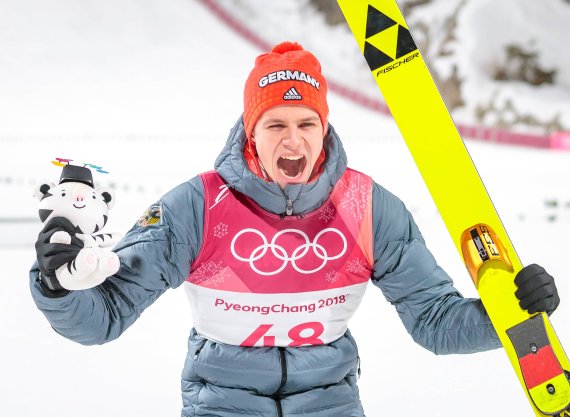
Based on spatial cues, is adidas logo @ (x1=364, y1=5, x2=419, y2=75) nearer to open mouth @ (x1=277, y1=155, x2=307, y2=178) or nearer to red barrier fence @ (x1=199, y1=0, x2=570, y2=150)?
open mouth @ (x1=277, y1=155, x2=307, y2=178)

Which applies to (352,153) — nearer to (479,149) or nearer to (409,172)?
(409,172)

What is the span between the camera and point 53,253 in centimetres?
163

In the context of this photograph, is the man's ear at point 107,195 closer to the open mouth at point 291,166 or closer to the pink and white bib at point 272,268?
the pink and white bib at point 272,268

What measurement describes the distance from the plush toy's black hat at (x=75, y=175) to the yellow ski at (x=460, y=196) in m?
0.84

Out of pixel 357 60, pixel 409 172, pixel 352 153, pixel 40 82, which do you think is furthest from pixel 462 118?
pixel 40 82

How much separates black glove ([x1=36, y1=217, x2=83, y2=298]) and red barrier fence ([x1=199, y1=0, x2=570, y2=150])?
7164 millimetres

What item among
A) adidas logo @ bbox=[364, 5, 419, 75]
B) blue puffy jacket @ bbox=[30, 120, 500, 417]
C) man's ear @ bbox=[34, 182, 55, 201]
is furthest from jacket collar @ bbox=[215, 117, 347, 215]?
man's ear @ bbox=[34, 182, 55, 201]

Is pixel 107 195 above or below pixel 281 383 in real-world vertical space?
above

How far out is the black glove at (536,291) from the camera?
1.86 metres

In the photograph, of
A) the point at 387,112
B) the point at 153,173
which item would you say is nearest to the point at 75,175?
the point at 153,173

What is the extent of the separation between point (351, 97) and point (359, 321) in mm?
7285

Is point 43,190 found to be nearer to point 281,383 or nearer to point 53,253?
point 53,253

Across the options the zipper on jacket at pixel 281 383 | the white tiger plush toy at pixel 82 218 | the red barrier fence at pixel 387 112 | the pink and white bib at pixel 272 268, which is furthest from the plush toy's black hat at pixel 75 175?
the red barrier fence at pixel 387 112

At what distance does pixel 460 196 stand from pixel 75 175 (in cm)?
96
